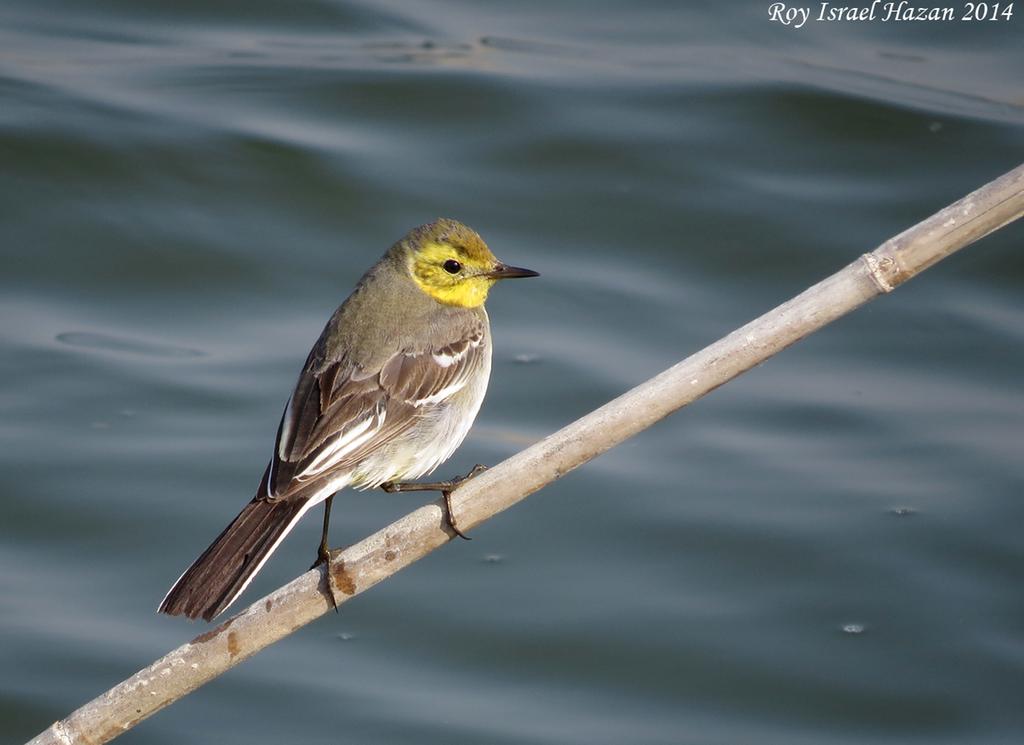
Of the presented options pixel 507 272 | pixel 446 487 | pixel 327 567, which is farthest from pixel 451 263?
pixel 327 567

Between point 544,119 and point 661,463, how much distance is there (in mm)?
4120

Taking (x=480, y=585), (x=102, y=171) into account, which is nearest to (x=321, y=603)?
(x=480, y=585)

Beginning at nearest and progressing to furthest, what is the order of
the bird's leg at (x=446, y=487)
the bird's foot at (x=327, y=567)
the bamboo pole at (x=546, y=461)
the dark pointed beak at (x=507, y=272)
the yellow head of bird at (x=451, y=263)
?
the bamboo pole at (x=546, y=461) → the bird's foot at (x=327, y=567) → the bird's leg at (x=446, y=487) → the dark pointed beak at (x=507, y=272) → the yellow head of bird at (x=451, y=263)

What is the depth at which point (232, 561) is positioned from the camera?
4.98 m

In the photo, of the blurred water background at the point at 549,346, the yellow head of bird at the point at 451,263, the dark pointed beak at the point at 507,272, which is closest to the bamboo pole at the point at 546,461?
the dark pointed beak at the point at 507,272

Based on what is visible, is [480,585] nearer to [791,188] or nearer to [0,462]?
[0,462]

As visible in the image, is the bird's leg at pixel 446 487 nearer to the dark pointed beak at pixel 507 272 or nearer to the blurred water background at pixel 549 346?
the dark pointed beak at pixel 507 272

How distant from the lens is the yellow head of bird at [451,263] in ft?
21.2

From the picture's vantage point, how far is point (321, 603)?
16.1 ft

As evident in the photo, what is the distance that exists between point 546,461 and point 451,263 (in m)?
1.77

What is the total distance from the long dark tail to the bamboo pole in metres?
0.09

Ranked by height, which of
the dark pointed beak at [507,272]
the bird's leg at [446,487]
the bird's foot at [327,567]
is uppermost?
the dark pointed beak at [507,272]

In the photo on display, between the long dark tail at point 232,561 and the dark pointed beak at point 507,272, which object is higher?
the dark pointed beak at point 507,272

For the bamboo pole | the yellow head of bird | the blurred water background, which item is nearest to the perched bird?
the yellow head of bird
